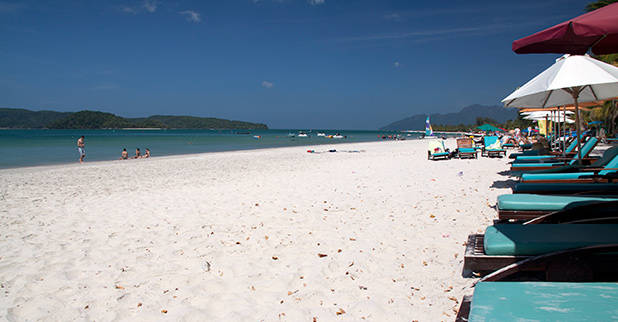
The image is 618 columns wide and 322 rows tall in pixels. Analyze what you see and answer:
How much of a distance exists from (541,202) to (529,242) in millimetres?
1395

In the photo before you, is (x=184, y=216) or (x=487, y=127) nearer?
(x=184, y=216)

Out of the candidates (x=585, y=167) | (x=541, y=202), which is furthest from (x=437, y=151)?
(x=541, y=202)

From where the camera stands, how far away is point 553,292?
1783 millimetres

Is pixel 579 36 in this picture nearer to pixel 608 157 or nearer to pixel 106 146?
pixel 608 157

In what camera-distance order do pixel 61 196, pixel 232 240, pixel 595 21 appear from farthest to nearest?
pixel 61 196 → pixel 232 240 → pixel 595 21

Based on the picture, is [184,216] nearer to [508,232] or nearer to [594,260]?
[508,232]

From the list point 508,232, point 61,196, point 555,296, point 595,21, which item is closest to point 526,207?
point 508,232

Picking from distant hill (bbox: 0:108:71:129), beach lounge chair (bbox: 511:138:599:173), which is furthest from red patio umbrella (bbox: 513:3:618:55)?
distant hill (bbox: 0:108:71:129)

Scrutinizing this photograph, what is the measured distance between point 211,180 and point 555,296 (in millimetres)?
8567

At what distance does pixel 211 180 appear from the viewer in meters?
9.45

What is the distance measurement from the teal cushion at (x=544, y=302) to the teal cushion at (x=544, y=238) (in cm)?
49

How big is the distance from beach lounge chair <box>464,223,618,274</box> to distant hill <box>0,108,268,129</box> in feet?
470

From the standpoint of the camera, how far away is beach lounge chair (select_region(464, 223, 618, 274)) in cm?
231

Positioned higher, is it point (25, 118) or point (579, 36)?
point (25, 118)
